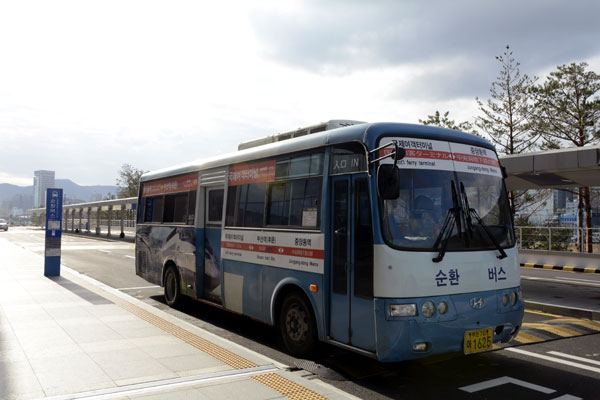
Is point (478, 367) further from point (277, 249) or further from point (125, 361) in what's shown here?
point (125, 361)

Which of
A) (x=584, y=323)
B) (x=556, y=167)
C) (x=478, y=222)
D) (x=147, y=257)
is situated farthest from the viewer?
(x=556, y=167)

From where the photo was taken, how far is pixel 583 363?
6316 millimetres

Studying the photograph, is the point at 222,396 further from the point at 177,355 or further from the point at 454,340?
the point at 454,340

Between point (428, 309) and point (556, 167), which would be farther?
point (556, 167)

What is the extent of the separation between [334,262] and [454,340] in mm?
1595

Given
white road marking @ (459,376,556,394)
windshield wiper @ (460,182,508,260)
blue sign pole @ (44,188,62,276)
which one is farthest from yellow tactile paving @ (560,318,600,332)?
blue sign pole @ (44,188,62,276)

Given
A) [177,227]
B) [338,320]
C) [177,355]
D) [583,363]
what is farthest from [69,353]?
[583,363]

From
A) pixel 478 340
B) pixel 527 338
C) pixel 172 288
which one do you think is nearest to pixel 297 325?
pixel 478 340

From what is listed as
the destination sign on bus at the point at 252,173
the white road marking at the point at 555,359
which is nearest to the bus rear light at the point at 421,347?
the white road marking at the point at 555,359

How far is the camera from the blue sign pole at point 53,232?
591 inches

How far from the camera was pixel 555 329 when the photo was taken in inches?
319

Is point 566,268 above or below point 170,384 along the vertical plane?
above

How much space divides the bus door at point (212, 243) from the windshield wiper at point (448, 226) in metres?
4.38

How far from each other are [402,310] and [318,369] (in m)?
1.63
